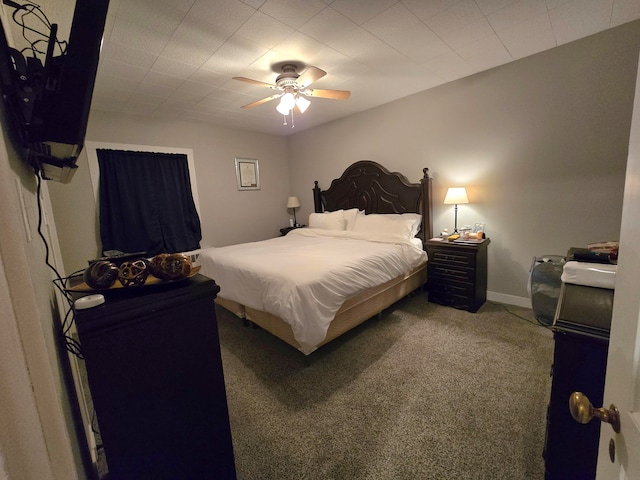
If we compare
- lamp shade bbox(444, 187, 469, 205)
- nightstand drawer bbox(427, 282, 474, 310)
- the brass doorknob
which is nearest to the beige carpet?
nightstand drawer bbox(427, 282, 474, 310)

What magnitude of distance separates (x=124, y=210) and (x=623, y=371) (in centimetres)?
436

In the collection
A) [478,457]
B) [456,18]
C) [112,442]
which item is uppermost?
[456,18]

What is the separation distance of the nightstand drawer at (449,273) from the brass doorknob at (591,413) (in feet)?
8.17

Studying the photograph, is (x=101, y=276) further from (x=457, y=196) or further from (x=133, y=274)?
(x=457, y=196)

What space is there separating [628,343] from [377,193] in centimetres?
355

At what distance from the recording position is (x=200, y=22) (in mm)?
1863

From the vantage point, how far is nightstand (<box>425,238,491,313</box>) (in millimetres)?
2842

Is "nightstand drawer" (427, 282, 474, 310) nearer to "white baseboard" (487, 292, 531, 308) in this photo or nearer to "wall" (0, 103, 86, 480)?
"white baseboard" (487, 292, 531, 308)

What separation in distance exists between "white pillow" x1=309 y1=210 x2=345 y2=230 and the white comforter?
1.95 ft

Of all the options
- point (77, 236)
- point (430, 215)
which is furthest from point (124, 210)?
point (430, 215)

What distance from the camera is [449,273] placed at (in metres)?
3.00

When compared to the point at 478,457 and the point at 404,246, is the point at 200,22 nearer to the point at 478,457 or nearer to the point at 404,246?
the point at 404,246

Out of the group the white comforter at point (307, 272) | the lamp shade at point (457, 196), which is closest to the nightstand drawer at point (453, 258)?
the white comforter at point (307, 272)

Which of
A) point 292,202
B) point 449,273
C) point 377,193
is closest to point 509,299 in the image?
point 449,273
